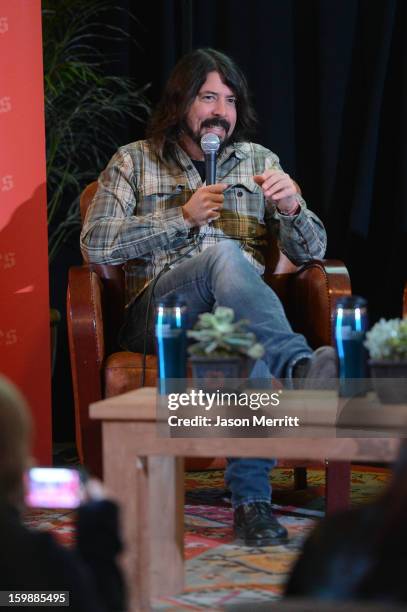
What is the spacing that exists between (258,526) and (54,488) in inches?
43.1

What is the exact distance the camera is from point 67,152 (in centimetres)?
362

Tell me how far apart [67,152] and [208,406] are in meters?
2.15

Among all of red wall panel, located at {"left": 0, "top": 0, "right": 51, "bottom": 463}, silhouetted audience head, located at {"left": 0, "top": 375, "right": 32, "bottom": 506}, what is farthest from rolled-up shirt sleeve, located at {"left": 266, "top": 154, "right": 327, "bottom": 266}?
silhouetted audience head, located at {"left": 0, "top": 375, "right": 32, "bottom": 506}

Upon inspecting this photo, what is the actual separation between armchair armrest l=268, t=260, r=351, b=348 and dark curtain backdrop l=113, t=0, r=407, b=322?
23.4 inches

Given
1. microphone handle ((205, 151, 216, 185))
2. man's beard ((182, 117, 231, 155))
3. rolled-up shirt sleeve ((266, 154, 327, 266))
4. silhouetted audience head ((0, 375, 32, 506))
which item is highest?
man's beard ((182, 117, 231, 155))

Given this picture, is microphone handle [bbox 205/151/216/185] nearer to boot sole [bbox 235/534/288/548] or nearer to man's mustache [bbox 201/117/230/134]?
man's mustache [bbox 201/117/230/134]

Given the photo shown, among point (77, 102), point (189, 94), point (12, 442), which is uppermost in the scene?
point (77, 102)

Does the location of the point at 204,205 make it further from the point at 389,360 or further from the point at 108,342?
the point at 389,360

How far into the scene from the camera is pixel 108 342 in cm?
276

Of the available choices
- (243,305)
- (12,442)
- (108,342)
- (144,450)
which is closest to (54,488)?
(12,442)

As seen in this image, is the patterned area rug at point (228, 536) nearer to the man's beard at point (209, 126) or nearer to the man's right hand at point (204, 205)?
the man's right hand at point (204, 205)

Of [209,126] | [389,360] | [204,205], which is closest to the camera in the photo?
[389,360]

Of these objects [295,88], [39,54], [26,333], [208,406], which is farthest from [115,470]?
[295,88]

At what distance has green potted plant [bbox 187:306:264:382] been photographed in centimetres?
167
